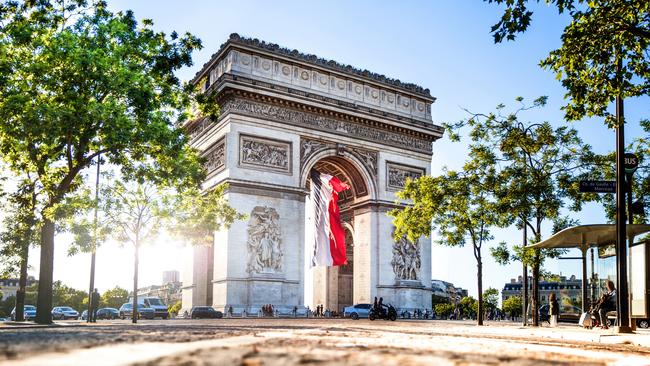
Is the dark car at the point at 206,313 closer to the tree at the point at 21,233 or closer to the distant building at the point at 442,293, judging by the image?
the tree at the point at 21,233

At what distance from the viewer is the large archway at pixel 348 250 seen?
45562 mm

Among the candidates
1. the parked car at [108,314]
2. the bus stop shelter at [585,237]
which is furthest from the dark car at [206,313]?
the parked car at [108,314]

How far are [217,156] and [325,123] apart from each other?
7.23m

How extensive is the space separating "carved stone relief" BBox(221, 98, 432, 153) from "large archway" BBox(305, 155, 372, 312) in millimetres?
2043

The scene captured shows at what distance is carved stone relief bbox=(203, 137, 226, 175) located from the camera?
3981 centimetres

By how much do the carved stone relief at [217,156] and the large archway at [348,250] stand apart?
7.13 m

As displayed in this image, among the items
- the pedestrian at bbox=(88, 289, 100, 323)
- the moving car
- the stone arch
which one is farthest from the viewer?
the stone arch

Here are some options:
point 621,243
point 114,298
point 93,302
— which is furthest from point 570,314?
point 114,298

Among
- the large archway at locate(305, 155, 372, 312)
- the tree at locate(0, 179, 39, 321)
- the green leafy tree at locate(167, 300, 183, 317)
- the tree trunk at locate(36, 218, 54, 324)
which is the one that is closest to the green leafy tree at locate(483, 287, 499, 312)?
the green leafy tree at locate(167, 300, 183, 317)

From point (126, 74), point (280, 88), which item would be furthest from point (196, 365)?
point (280, 88)

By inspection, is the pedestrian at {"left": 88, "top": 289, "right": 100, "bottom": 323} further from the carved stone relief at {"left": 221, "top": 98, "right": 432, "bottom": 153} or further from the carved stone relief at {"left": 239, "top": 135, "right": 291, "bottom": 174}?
the carved stone relief at {"left": 221, "top": 98, "right": 432, "bottom": 153}

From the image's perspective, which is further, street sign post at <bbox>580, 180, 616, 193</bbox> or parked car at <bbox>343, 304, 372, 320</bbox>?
parked car at <bbox>343, 304, 372, 320</bbox>

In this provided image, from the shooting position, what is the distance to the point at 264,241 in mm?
39250

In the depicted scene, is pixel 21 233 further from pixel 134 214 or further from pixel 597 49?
pixel 597 49
